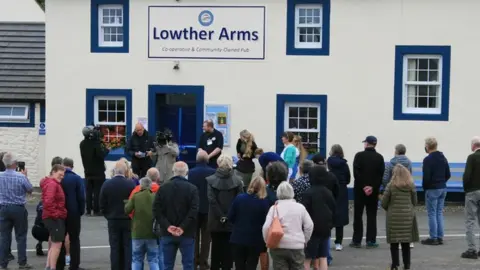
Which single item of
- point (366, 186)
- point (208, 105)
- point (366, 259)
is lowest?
point (366, 259)

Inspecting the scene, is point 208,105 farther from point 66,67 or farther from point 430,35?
point 430,35

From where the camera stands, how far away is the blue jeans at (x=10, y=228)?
14.4 metres

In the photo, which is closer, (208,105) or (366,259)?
(366,259)

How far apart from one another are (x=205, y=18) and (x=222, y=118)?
8.60 ft

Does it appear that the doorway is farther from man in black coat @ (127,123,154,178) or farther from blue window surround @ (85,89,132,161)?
man in black coat @ (127,123,154,178)

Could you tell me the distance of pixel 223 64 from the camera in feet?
74.4

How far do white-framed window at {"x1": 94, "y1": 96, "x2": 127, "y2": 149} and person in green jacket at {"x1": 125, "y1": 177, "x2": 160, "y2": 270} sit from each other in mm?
10717

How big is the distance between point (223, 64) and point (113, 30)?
3114 mm

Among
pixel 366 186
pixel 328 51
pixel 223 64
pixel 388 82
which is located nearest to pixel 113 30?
Result: pixel 223 64

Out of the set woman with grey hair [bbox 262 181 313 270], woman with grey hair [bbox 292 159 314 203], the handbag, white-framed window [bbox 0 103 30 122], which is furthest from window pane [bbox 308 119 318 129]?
the handbag

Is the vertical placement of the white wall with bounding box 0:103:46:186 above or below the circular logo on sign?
below

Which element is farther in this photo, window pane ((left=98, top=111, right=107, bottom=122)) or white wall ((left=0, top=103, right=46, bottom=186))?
white wall ((left=0, top=103, right=46, bottom=186))

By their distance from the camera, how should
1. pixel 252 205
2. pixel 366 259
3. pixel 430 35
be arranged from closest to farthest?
pixel 252 205 → pixel 366 259 → pixel 430 35

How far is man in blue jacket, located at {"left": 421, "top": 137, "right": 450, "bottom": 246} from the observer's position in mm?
16125
